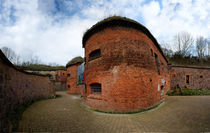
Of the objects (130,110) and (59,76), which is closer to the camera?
(130,110)

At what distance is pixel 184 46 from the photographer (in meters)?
25.1

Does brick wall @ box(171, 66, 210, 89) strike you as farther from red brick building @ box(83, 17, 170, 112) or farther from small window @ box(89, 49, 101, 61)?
small window @ box(89, 49, 101, 61)

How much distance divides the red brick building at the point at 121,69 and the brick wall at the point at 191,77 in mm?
11135

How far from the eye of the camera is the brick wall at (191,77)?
1403 centimetres

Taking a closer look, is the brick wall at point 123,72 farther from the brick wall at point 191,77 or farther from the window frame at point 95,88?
the brick wall at point 191,77

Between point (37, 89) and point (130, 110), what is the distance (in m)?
9.57

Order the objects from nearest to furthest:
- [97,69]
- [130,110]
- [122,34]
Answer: [130,110] < [122,34] < [97,69]

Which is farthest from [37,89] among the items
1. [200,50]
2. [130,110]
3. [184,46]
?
[200,50]

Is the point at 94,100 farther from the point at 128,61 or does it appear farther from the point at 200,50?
the point at 200,50

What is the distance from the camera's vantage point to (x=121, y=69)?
533 centimetres

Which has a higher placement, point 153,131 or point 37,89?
point 37,89

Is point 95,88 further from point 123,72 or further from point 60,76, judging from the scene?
point 60,76

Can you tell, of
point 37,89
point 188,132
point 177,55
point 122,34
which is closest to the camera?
point 188,132

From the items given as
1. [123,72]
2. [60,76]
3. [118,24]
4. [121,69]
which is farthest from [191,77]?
[60,76]
